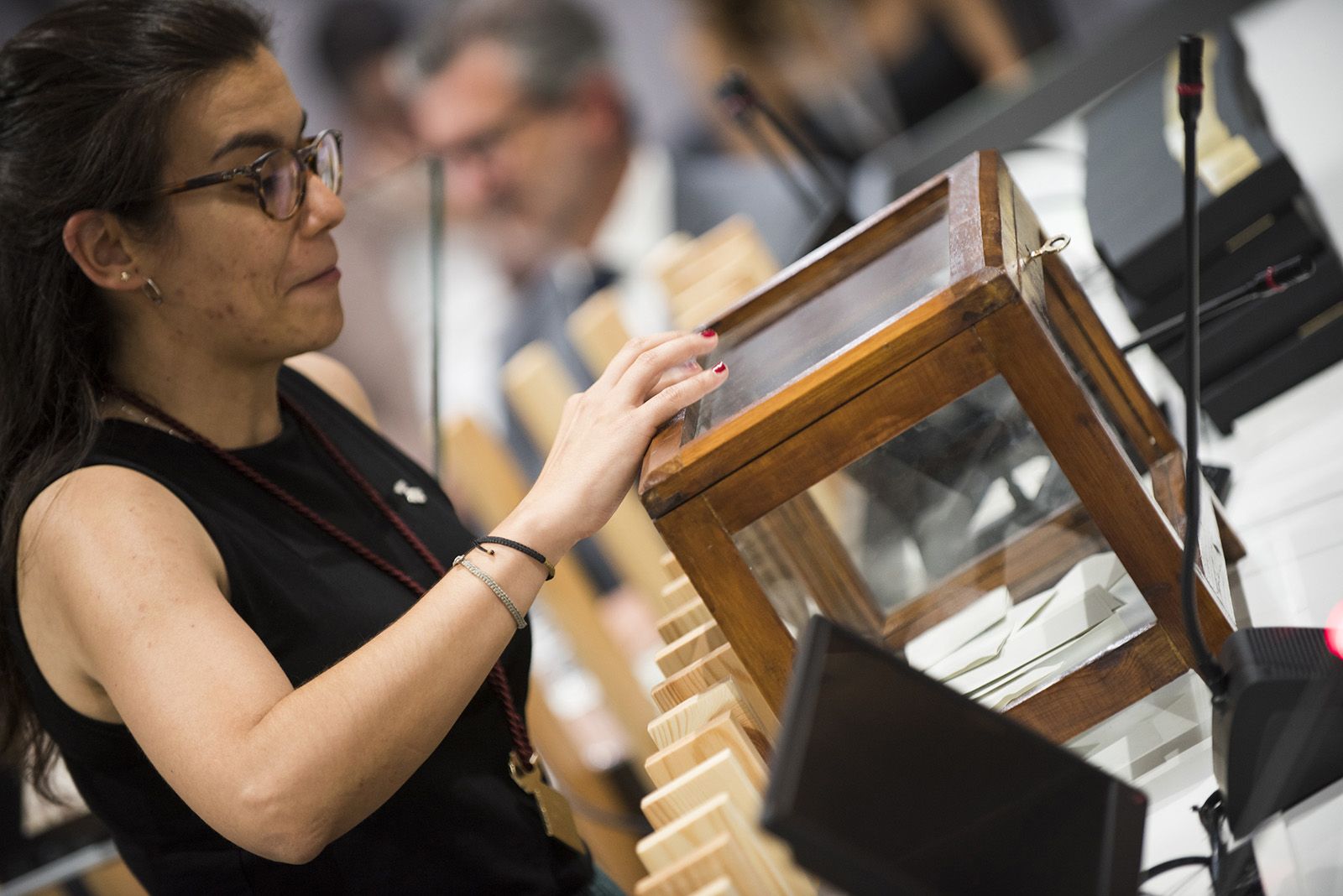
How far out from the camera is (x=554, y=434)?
195cm

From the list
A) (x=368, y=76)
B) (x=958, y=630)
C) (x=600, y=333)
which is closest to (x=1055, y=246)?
(x=958, y=630)

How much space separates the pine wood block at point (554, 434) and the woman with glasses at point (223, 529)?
0.76m

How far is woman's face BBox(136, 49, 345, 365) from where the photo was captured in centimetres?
103

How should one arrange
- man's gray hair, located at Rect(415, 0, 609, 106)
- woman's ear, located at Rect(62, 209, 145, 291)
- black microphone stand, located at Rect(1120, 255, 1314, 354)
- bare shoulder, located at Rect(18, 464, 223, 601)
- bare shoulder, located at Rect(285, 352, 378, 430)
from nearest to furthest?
bare shoulder, located at Rect(18, 464, 223, 601)
woman's ear, located at Rect(62, 209, 145, 291)
black microphone stand, located at Rect(1120, 255, 1314, 354)
bare shoulder, located at Rect(285, 352, 378, 430)
man's gray hair, located at Rect(415, 0, 609, 106)

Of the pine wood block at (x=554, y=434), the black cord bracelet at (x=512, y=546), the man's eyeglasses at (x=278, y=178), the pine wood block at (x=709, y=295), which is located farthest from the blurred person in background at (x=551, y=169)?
the black cord bracelet at (x=512, y=546)

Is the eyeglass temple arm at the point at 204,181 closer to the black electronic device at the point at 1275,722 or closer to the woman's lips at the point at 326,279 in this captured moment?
the woman's lips at the point at 326,279

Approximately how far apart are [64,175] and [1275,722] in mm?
966

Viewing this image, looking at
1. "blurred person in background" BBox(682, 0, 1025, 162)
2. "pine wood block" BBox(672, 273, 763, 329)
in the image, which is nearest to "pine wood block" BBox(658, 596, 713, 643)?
"pine wood block" BBox(672, 273, 763, 329)

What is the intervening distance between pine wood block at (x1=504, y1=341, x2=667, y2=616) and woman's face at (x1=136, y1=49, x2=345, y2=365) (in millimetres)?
823

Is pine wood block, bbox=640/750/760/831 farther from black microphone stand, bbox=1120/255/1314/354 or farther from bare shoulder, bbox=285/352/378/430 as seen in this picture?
bare shoulder, bbox=285/352/378/430

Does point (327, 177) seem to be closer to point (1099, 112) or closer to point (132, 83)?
point (132, 83)

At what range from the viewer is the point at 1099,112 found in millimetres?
1462

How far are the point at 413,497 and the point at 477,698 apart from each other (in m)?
0.26

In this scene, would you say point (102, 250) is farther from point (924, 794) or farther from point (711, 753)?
point (924, 794)
